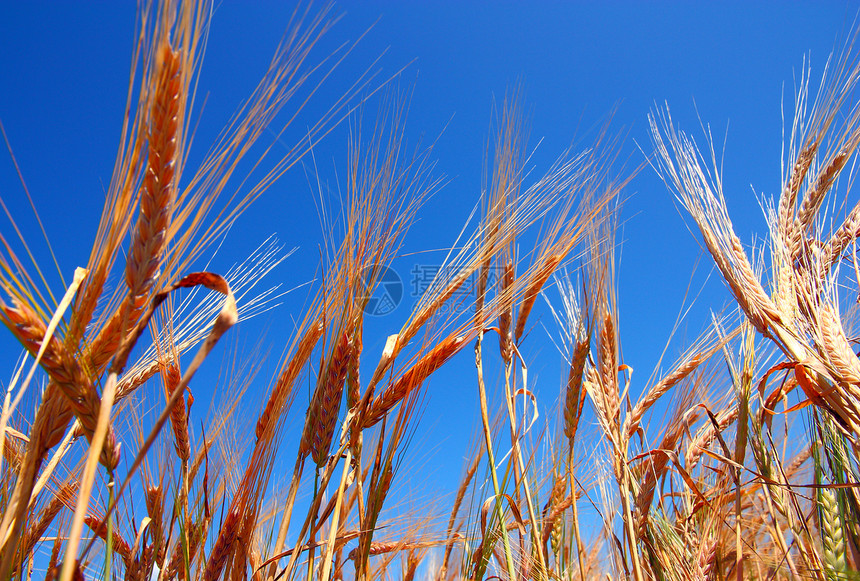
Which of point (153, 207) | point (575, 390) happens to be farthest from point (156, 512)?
point (575, 390)

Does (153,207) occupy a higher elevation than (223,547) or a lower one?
higher

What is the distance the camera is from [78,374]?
66 centimetres

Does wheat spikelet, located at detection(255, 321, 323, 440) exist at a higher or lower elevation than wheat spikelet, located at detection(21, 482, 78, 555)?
higher

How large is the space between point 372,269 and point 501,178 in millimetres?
845

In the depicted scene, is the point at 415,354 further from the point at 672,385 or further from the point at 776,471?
the point at 672,385

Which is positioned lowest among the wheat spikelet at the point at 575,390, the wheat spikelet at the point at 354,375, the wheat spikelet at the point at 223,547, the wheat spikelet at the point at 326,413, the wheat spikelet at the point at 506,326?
the wheat spikelet at the point at 223,547

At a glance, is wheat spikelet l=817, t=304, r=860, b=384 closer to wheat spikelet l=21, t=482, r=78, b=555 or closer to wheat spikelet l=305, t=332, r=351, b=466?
wheat spikelet l=305, t=332, r=351, b=466

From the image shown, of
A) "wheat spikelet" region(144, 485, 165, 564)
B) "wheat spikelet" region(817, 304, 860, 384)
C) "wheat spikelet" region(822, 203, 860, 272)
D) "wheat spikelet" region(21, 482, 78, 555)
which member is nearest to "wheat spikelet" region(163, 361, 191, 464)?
"wheat spikelet" region(144, 485, 165, 564)

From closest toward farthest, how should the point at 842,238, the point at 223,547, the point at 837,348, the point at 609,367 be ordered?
1. the point at 837,348
2. the point at 223,547
3. the point at 842,238
4. the point at 609,367

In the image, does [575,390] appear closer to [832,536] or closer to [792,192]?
[832,536]

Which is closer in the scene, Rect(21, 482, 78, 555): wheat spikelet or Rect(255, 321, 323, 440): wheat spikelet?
Rect(255, 321, 323, 440): wheat spikelet

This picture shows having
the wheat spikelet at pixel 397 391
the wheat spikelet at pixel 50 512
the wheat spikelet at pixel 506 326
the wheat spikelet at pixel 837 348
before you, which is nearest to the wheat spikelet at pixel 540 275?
the wheat spikelet at pixel 506 326

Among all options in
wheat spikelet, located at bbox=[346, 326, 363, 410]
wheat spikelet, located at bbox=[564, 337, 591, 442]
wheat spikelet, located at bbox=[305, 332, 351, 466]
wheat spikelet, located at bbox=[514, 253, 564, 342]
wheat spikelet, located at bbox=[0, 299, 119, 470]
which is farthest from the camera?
wheat spikelet, located at bbox=[564, 337, 591, 442]

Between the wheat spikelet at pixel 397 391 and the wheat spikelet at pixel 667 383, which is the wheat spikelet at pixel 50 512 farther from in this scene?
the wheat spikelet at pixel 667 383
